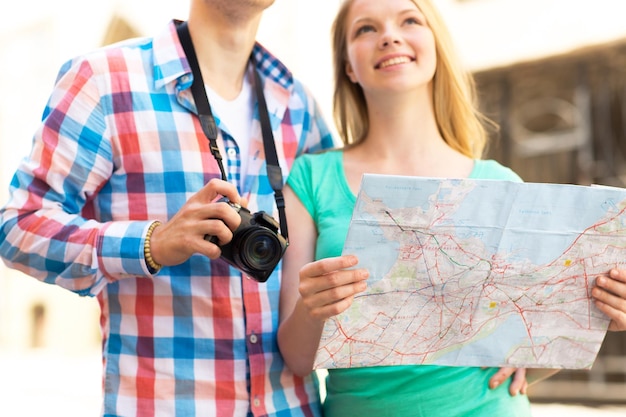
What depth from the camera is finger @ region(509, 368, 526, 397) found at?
233 centimetres

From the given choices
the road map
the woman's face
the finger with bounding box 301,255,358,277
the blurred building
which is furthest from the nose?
the blurred building

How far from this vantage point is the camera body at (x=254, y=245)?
1970 mm

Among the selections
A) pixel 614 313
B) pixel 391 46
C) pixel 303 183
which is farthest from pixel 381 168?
pixel 614 313

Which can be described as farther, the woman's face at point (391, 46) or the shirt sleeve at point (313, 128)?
the shirt sleeve at point (313, 128)

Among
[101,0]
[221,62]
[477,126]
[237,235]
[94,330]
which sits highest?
[101,0]

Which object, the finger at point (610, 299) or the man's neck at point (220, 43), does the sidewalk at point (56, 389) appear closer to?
the finger at point (610, 299)

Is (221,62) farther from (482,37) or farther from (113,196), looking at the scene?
(482,37)

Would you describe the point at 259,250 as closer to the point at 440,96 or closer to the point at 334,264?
the point at 334,264

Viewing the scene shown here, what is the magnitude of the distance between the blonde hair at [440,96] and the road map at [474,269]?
2.50ft

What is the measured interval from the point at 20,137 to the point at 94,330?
523 cm

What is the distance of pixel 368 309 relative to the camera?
1993 mm

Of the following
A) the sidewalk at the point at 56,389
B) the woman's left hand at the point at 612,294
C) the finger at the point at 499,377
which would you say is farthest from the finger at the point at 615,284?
the sidewalk at the point at 56,389

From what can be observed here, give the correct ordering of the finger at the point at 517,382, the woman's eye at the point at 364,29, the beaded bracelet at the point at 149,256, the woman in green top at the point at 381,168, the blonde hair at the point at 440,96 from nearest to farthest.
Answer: the beaded bracelet at the point at 149,256, the woman in green top at the point at 381,168, the finger at the point at 517,382, the woman's eye at the point at 364,29, the blonde hair at the point at 440,96

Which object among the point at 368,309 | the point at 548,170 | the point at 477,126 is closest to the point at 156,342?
the point at 368,309
